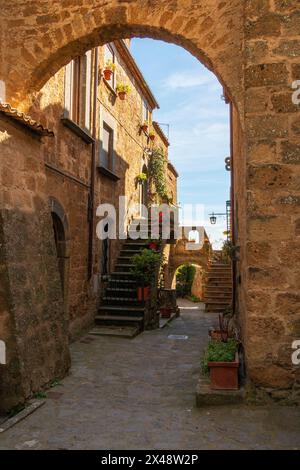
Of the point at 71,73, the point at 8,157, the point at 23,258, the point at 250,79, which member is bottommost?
the point at 23,258

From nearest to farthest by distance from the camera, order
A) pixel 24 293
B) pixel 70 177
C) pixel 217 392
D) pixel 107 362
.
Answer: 1. pixel 217 392
2. pixel 24 293
3. pixel 107 362
4. pixel 70 177

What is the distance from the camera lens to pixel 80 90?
8664mm

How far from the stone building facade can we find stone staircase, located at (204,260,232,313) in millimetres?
4925

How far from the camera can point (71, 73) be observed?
27.0ft

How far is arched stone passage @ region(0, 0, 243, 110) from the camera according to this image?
191 inches

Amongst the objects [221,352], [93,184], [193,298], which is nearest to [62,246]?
[93,184]

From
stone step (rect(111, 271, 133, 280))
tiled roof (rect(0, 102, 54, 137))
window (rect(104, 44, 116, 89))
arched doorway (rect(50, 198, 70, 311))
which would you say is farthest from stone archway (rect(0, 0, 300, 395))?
stone step (rect(111, 271, 133, 280))

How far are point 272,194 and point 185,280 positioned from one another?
1921cm

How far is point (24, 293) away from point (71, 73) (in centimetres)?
532

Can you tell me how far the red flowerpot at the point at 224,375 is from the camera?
425cm

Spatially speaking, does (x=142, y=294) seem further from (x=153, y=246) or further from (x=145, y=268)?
(x=153, y=246)

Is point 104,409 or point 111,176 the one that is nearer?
point 104,409
